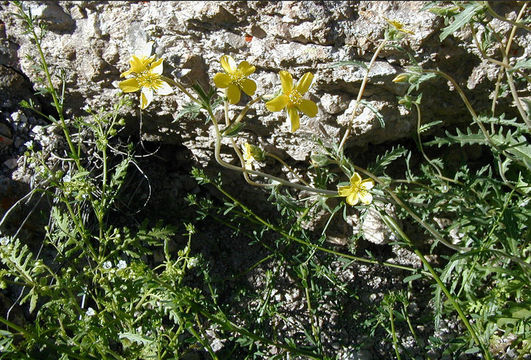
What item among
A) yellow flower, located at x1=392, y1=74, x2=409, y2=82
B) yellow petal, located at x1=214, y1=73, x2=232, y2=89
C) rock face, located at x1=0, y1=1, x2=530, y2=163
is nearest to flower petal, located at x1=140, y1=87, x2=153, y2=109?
yellow petal, located at x1=214, y1=73, x2=232, y2=89

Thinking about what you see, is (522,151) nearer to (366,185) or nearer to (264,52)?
(366,185)

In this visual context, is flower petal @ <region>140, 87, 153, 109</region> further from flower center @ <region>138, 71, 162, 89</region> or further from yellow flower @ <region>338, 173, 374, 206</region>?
yellow flower @ <region>338, 173, 374, 206</region>

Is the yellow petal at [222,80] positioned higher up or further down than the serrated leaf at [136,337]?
higher up

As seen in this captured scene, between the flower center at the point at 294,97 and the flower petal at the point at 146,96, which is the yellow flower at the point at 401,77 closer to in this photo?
the flower center at the point at 294,97

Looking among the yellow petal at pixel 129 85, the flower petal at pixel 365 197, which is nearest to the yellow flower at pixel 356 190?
the flower petal at pixel 365 197

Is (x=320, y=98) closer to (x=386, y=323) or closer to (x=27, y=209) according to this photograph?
(x=386, y=323)

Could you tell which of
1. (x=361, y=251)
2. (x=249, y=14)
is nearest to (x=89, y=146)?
(x=249, y=14)

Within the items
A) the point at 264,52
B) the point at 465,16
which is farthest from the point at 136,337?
the point at 465,16
